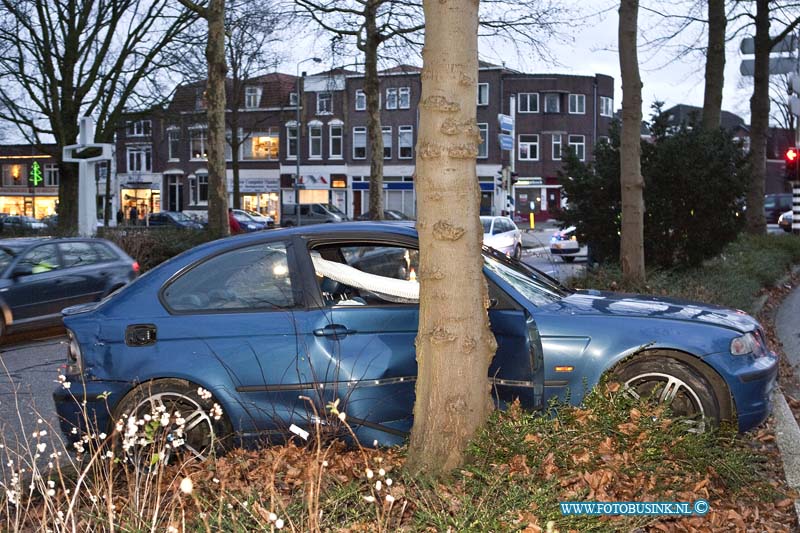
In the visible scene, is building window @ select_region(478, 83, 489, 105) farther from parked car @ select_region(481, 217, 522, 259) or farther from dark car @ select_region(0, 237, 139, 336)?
dark car @ select_region(0, 237, 139, 336)

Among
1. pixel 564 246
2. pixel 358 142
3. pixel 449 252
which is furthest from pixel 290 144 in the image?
pixel 449 252

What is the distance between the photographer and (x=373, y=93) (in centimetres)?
2950

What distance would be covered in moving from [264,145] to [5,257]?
6082 centimetres

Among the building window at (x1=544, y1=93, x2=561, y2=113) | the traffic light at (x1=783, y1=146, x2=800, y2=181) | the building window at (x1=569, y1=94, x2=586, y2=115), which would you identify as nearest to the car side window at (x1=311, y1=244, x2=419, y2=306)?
the traffic light at (x1=783, y1=146, x2=800, y2=181)

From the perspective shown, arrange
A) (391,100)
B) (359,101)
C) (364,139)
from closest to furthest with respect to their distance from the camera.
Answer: (391,100) < (359,101) < (364,139)

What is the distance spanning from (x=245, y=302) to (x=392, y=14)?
74.7ft

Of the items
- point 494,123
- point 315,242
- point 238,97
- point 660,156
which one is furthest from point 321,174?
point 315,242

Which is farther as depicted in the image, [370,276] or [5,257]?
[5,257]

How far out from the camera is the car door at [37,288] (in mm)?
13516

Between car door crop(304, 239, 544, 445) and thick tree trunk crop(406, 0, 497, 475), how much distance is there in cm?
92

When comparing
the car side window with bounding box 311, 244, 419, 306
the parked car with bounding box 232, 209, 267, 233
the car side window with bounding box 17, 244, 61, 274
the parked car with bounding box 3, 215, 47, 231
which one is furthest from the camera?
the parked car with bounding box 232, 209, 267, 233

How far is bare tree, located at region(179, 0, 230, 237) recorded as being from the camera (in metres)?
23.1

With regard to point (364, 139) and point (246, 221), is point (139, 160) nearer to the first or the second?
point (364, 139)

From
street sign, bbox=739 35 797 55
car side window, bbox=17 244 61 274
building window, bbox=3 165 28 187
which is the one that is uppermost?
street sign, bbox=739 35 797 55
